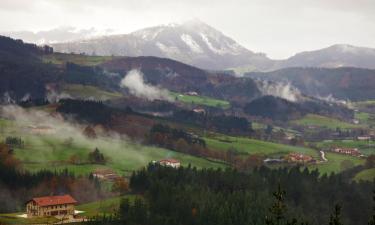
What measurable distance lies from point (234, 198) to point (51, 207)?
50.9 meters

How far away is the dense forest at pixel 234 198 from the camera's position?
148375mm

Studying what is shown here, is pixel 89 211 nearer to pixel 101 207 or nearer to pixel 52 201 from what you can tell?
pixel 101 207

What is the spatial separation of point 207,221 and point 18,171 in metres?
74.1

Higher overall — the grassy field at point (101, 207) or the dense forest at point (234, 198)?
the dense forest at point (234, 198)

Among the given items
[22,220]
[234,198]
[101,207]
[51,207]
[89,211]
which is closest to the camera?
[22,220]

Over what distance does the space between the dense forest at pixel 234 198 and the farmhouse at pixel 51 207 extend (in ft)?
52.1

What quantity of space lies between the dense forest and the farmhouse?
15.9 m

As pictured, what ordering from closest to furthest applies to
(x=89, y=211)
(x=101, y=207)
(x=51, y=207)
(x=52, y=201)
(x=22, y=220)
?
(x=22, y=220), (x=51, y=207), (x=52, y=201), (x=89, y=211), (x=101, y=207)

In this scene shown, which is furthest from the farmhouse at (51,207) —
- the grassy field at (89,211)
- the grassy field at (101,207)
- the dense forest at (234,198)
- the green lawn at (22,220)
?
the dense forest at (234,198)

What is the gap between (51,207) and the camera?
151750mm

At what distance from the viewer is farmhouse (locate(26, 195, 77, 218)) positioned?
150 m

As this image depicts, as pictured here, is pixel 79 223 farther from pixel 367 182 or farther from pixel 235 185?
pixel 367 182

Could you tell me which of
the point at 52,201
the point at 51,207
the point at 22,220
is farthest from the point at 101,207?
the point at 22,220

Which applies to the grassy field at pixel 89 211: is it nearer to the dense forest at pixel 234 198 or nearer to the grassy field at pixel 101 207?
the grassy field at pixel 101 207
